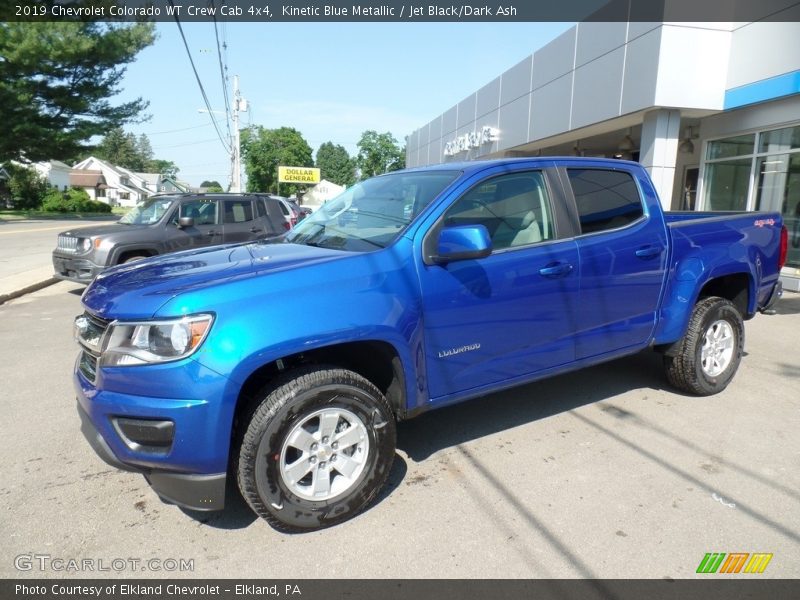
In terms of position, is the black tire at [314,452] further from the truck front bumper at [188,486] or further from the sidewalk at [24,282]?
the sidewalk at [24,282]

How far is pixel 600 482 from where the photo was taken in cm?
322

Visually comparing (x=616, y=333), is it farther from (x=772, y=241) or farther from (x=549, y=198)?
(x=772, y=241)

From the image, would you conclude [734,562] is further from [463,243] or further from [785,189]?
[785,189]

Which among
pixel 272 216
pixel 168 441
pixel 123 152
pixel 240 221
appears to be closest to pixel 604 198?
pixel 168 441

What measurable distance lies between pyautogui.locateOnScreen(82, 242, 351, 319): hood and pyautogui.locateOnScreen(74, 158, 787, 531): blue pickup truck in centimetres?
2

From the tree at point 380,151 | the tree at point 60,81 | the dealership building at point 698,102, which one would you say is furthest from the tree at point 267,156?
the dealership building at point 698,102

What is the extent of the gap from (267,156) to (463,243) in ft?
306

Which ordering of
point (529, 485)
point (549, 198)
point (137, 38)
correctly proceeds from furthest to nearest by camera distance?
1. point (137, 38)
2. point (549, 198)
3. point (529, 485)

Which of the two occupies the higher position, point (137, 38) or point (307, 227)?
point (137, 38)

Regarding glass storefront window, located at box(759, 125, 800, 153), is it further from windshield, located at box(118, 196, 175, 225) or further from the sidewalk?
the sidewalk

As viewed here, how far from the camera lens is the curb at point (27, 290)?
29.3ft
